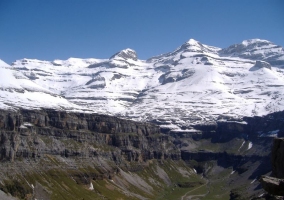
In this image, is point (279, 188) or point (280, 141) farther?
point (280, 141)

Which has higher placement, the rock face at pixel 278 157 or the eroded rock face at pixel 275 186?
the rock face at pixel 278 157

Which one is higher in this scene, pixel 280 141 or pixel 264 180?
pixel 280 141

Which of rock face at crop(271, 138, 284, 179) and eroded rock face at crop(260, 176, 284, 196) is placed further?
rock face at crop(271, 138, 284, 179)

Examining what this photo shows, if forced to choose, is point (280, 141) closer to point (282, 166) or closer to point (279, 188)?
point (282, 166)

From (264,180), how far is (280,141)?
7.11 m

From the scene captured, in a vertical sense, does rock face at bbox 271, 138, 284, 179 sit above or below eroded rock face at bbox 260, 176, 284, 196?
above

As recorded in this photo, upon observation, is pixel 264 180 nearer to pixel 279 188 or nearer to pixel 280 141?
pixel 279 188

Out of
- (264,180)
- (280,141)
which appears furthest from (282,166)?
(264,180)

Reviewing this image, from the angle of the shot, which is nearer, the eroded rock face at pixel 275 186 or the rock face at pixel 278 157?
the eroded rock face at pixel 275 186

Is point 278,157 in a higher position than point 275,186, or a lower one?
higher

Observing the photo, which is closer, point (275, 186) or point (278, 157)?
point (275, 186)

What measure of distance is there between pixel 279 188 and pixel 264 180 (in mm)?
1071

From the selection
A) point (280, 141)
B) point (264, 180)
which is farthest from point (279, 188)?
point (280, 141)

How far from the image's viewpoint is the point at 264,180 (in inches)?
1054
